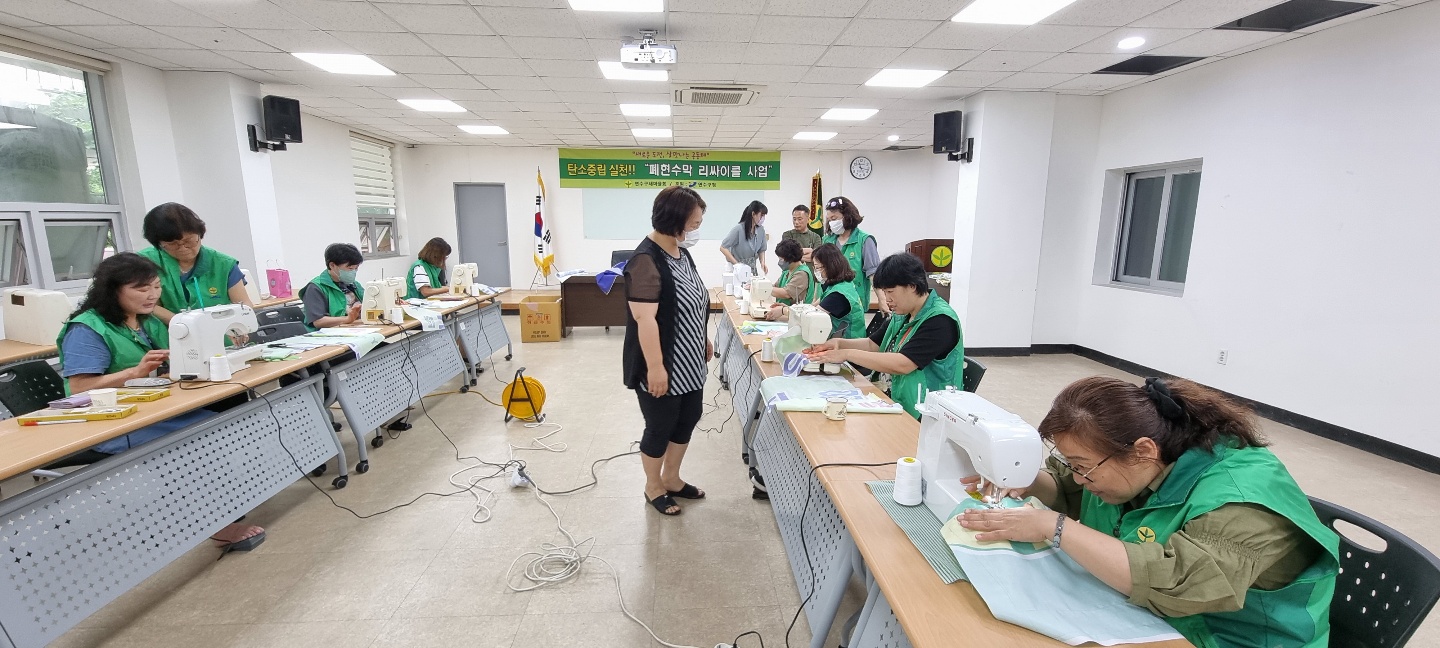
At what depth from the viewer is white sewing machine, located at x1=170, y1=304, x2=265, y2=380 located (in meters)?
2.20

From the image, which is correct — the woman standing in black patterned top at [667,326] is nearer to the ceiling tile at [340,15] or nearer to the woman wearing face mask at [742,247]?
the ceiling tile at [340,15]

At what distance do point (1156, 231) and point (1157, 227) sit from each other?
4 centimetres

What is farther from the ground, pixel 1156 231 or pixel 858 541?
pixel 1156 231

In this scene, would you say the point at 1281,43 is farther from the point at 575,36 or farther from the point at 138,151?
the point at 138,151

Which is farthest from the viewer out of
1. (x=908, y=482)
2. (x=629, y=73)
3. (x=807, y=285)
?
(x=629, y=73)

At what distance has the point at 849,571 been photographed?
1505 millimetres

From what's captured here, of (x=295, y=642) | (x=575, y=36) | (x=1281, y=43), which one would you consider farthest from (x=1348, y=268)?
(x=295, y=642)

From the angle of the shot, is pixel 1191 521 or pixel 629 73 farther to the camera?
pixel 629 73

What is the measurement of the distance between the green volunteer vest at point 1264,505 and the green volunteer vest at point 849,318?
6.29ft

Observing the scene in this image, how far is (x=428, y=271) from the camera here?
4855 millimetres

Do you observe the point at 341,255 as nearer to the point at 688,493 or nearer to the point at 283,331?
the point at 283,331

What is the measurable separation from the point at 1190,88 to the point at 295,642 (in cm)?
655

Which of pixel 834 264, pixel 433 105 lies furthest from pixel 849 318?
pixel 433 105

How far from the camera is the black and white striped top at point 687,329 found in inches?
87.0
